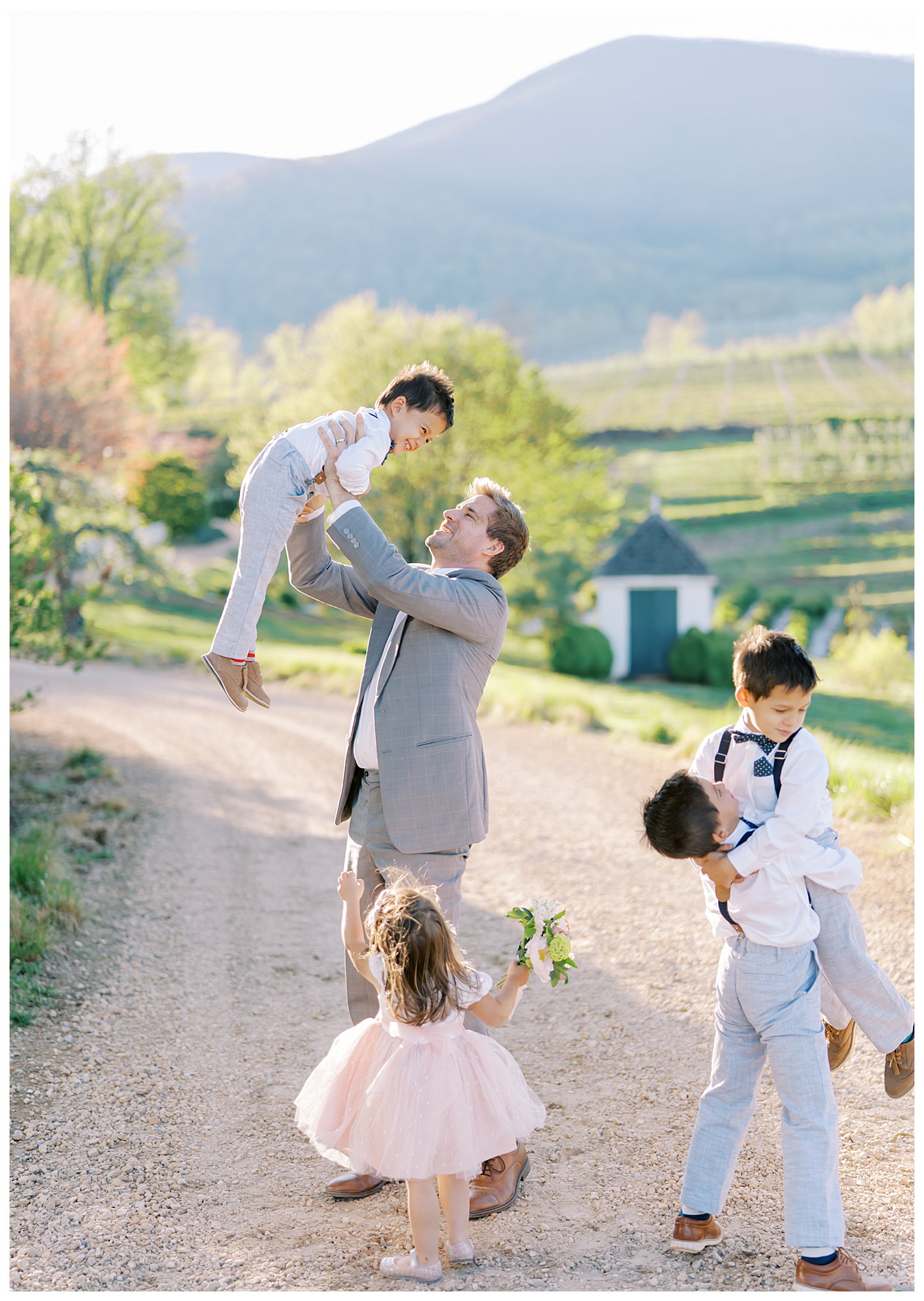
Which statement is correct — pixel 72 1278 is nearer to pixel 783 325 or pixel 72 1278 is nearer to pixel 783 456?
pixel 783 456

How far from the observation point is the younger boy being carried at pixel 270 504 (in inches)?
120

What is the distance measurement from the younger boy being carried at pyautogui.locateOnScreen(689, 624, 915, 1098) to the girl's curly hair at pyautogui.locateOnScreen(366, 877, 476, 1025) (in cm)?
78

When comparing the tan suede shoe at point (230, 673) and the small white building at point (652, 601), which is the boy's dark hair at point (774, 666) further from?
the small white building at point (652, 601)

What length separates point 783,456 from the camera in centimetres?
5712

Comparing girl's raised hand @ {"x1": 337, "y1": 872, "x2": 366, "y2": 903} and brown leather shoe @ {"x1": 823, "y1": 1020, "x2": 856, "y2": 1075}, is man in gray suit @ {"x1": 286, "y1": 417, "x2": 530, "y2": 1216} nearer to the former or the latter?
girl's raised hand @ {"x1": 337, "y1": 872, "x2": 366, "y2": 903}

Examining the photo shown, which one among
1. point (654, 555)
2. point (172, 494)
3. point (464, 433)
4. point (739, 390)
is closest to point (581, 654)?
point (654, 555)

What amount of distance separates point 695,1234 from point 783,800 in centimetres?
136

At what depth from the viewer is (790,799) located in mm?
2838

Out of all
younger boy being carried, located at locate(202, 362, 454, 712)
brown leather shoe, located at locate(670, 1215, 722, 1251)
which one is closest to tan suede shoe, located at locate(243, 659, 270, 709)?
younger boy being carried, located at locate(202, 362, 454, 712)

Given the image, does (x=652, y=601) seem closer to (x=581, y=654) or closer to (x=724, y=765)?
(x=581, y=654)

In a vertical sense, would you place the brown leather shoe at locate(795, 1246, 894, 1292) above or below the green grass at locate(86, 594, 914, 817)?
below

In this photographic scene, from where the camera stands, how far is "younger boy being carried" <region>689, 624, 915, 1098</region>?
9.30ft

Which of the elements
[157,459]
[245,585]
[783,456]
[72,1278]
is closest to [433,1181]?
[72,1278]

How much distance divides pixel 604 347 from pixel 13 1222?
5720 inches
